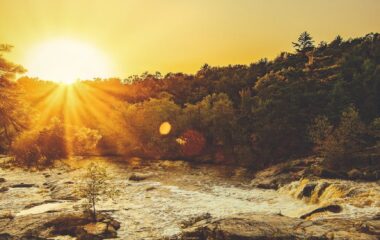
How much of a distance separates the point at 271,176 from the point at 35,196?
91.2 feet

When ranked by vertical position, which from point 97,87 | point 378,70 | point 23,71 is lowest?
point 23,71

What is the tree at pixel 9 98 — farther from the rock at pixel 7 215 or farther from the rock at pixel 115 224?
the rock at pixel 7 215

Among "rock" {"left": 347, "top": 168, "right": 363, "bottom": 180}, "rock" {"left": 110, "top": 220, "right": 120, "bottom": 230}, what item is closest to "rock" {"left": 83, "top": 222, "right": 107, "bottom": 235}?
"rock" {"left": 110, "top": 220, "right": 120, "bottom": 230}

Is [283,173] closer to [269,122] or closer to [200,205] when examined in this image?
[269,122]

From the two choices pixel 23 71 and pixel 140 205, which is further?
pixel 140 205

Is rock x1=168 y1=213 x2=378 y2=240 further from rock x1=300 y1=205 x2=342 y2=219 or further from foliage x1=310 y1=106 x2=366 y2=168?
foliage x1=310 y1=106 x2=366 y2=168

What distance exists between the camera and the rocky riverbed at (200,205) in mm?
21828

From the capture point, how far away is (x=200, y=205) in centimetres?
3244

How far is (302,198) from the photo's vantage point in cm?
3488

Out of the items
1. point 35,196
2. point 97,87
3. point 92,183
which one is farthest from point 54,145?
point 97,87

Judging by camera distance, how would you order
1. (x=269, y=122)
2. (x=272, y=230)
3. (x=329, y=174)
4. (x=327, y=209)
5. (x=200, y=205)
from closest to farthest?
(x=272, y=230) → (x=327, y=209) → (x=200, y=205) → (x=329, y=174) → (x=269, y=122)

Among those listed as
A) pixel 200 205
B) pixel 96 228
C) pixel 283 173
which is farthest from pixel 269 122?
pixel 96 228

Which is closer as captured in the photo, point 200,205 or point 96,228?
point 96,228

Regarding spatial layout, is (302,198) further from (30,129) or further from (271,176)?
(30,129)
